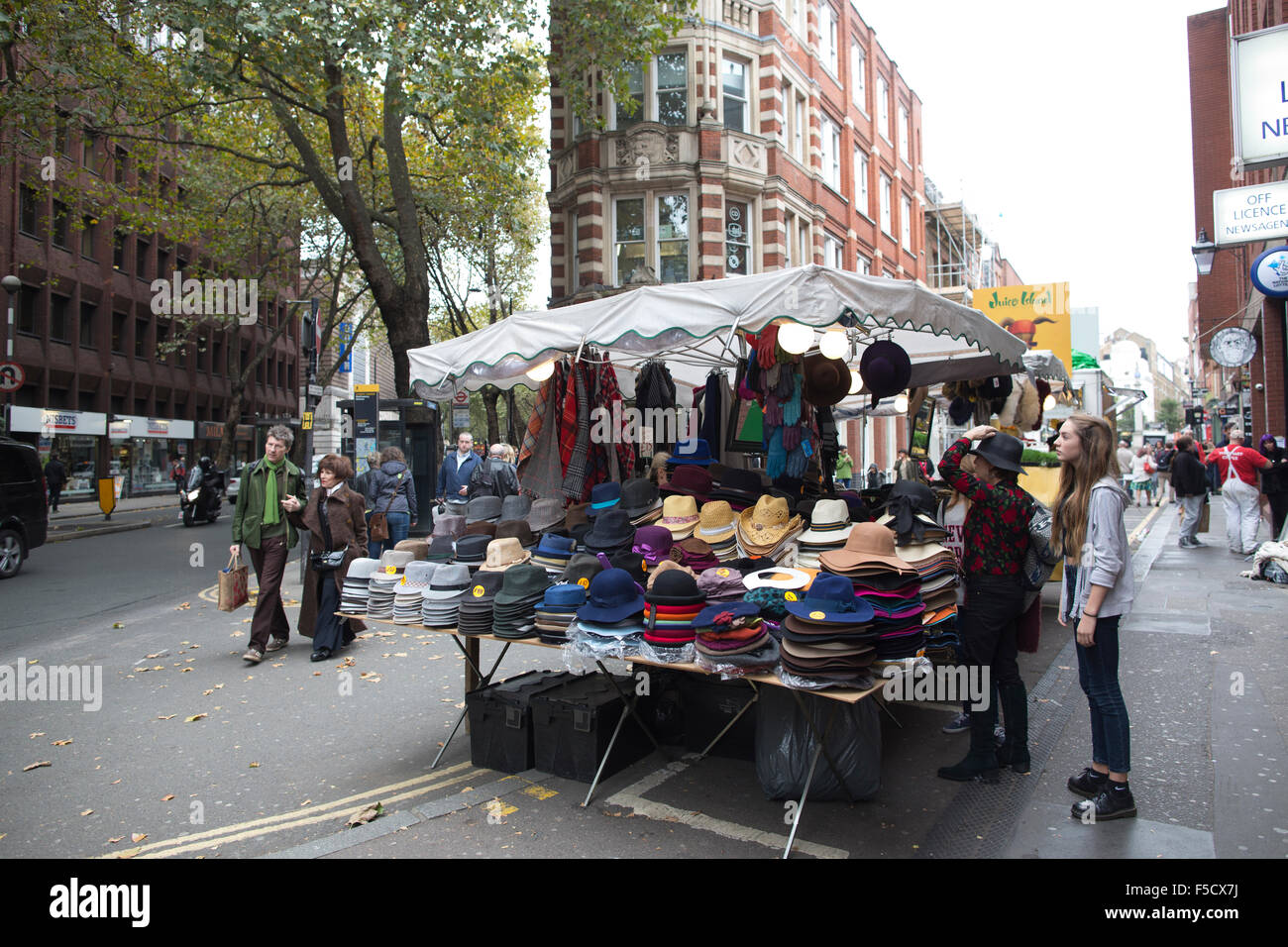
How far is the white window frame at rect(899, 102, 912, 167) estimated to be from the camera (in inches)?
1317

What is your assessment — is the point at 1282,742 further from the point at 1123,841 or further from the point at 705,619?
the point at 705,619

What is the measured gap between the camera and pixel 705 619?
4.09 meters

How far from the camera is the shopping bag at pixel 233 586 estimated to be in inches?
306

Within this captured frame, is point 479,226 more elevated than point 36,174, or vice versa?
point 36,174

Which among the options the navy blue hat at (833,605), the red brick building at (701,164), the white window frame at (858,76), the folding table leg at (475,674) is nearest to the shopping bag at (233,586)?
the folding table leg at (475,674)

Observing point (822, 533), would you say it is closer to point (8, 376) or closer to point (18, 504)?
point (18, 504)

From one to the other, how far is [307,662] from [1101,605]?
6887mm

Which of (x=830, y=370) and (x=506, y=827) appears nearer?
(x=506, y=827)

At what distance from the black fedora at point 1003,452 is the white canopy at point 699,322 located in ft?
3.23

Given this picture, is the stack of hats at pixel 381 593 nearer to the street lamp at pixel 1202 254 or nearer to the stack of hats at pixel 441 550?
the stack of hats at pixel 441 550

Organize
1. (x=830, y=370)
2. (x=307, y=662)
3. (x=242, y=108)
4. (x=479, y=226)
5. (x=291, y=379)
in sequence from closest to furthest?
(x=830, y=370) < (x=307, y=662) < (x=242, y=108) < (x=479, y=226) < (x=291, y=379)

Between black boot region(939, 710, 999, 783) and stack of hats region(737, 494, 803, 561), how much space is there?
1483mm

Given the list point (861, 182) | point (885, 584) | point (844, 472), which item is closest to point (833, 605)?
point (885, 584)
